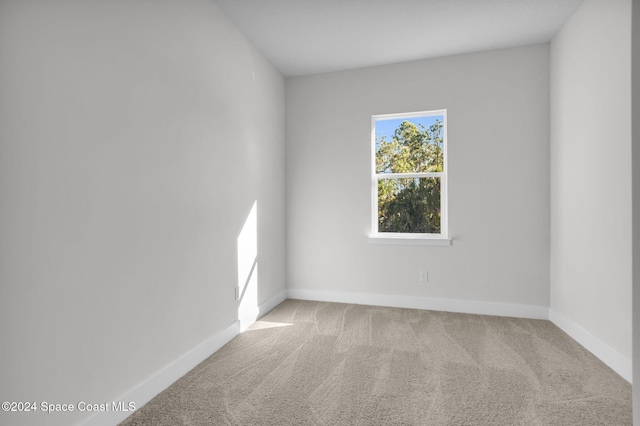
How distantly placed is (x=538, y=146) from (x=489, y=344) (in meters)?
1.95

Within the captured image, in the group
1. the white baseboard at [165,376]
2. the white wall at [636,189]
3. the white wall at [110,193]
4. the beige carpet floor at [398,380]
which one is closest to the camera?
the white wall at [636,189]

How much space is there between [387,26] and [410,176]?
150 centimetres

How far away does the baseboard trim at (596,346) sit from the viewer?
6.69 ft

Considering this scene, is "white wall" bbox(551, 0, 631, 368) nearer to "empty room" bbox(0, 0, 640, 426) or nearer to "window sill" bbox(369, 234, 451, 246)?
"empty room" bbox(0, 0, 640, 426)

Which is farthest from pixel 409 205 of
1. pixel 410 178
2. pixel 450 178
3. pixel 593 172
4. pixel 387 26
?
pixel 387 26

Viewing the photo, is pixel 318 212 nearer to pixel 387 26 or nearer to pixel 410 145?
pixel 410 145

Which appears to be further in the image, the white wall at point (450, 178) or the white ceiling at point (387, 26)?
the white wall at point (450, 178)

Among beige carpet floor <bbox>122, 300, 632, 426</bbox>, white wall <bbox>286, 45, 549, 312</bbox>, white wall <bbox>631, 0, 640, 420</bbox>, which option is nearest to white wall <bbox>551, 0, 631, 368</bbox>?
white wall <bbox>286, 45, 549, 312</bbox>

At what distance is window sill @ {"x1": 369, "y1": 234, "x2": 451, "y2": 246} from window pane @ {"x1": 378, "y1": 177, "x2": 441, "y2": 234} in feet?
0.32

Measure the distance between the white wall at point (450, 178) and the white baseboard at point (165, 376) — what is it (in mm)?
1433

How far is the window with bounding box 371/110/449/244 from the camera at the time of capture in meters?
3.54

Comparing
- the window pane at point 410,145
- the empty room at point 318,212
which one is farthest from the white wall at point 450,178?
the window pane at point 410,145

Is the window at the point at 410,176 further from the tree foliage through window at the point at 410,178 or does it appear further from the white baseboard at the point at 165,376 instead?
the white baseboard at the point at 165,376

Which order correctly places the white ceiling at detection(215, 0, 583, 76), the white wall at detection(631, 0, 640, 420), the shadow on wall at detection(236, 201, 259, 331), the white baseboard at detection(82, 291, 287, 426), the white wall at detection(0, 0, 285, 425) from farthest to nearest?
the shadow on wall at detection(236, 201, 259, 331) < the white ceiling at detection(215, 0, 583, 76) < the white baseboard at detection(82, 291, 287, 426) < the white wall at detection(0, 0, 285, 425) < the white wall at detection(631, 0, 640, 420)
